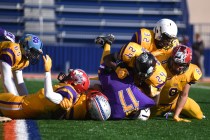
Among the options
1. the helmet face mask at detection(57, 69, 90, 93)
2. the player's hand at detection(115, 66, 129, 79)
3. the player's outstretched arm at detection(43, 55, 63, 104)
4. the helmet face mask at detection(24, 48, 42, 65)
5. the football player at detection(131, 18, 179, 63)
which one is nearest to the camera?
the player's outstretched arm at detection(43, 55, 63, 104)

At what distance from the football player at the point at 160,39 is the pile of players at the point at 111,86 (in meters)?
0.01

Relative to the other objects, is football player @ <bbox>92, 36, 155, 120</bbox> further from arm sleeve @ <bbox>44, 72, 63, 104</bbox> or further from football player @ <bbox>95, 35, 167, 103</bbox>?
arm sleeve @ <bbox>44, 72, 63, 104</bbox>

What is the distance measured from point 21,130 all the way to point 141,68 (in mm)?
1432

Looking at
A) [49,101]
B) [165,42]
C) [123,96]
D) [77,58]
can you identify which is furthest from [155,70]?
[77,58]

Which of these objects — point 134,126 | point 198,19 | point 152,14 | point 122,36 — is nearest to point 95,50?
point 122,36

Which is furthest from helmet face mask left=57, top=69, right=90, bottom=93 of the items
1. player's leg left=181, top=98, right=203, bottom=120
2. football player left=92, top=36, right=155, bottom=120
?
player's leg left=181, top=98, right=203, bottom=120

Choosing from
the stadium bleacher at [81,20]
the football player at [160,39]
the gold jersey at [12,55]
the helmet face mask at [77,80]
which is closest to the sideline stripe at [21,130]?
the helmet face mask at [77,80]

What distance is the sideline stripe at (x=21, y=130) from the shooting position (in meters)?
5.18

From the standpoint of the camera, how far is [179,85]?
Result: 6832 millimetres

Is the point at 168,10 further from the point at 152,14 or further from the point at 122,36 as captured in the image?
the point at 122,36

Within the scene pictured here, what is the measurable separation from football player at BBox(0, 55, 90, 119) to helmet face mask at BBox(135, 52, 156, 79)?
54 centimetres

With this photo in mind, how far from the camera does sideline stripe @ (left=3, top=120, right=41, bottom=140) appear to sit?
518cm

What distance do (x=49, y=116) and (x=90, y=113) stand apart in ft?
1.36

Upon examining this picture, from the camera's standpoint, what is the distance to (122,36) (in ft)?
57.7
